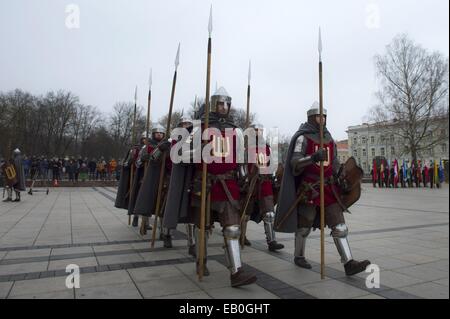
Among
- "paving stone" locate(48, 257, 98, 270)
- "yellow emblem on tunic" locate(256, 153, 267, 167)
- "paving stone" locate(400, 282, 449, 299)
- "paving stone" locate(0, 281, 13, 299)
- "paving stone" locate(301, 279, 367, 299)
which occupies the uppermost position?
"yellow emblem on tunic" locate(256, 153, 267, 167)

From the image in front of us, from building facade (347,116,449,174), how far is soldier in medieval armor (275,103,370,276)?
64.8ft

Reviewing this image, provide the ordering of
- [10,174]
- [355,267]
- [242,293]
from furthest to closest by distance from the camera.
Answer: [10,174]
[355,267]
[242,293]

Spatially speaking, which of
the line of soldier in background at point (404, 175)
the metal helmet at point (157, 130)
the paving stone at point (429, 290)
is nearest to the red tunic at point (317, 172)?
the paving stone at point (429, 290)

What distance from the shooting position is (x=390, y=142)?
3562 centimetres

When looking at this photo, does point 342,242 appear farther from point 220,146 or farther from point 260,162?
point 260,162

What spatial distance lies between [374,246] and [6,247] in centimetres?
569

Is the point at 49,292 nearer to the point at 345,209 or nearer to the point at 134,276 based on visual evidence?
the point at 134,276

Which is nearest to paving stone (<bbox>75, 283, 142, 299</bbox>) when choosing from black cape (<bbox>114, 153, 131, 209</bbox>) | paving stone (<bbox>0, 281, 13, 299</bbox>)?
paving stone (<bbox>0, 281, 13, 299</bbox>)

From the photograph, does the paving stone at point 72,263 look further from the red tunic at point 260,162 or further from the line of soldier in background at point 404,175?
the line of soldier in background at point 404,175

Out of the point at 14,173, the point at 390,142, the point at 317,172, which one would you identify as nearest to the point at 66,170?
the point at 14,173

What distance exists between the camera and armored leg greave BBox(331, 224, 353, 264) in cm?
393

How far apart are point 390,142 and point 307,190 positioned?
35.4m

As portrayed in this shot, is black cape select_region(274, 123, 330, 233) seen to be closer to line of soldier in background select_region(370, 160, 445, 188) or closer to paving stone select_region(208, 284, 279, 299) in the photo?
paving stone select_region(208, 284, 279, 299)
